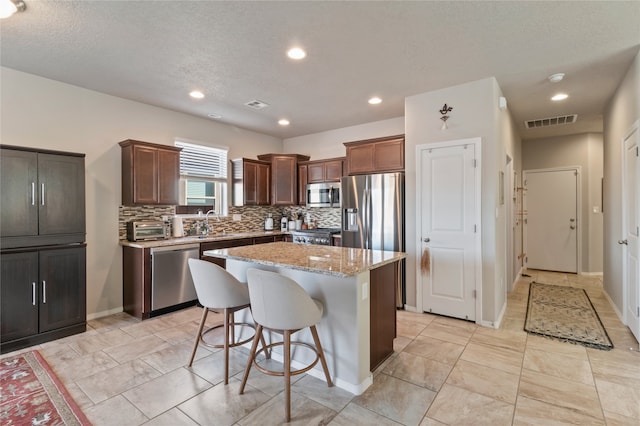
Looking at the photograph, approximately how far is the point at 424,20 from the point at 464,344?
2897 mm

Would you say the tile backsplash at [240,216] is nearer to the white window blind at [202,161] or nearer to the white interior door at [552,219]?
the white window blind at [202,161]

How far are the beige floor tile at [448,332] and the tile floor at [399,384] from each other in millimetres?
21

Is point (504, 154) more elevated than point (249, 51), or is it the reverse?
point (249, 51)

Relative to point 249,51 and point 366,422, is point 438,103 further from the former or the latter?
point 366,422

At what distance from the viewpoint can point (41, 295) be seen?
307 centimetres

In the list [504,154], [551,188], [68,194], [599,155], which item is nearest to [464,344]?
[504,154]

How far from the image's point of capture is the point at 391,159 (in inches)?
173

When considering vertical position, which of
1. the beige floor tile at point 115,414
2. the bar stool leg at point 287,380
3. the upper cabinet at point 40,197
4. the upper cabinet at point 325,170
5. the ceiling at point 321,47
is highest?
the ceiling at point 321,47

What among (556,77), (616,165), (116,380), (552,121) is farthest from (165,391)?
(552,121)

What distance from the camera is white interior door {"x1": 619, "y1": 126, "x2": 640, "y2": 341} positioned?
2.95 m

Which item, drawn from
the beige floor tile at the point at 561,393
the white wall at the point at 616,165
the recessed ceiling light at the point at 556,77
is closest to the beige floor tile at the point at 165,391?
the beige floor tile at the point at 561,393

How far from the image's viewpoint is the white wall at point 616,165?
3.10 m

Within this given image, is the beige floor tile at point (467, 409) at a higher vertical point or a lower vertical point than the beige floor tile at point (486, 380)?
lower

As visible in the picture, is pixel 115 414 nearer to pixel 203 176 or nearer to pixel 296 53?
pixel 296 53
